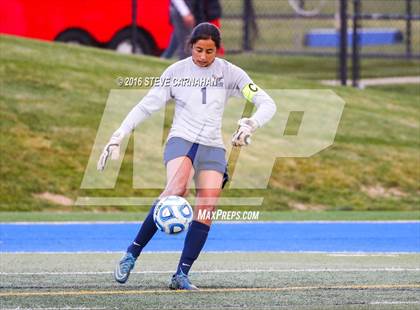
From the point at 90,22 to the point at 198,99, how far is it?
14.8 metres

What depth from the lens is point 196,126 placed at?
10.0 metres

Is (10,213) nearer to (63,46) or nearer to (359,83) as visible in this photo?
(63,46)

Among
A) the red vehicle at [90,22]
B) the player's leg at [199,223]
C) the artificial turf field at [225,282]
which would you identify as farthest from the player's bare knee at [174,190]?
the red vehicle at [90,22]

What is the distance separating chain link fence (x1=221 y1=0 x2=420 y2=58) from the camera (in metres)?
26.7

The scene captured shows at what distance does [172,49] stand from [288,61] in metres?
6.90

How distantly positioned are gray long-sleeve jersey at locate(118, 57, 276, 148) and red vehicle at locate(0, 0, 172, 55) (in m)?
13.3

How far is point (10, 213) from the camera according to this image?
17.0 metres

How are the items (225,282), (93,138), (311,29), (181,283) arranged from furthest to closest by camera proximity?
(311,29) < (93,138) < (225,282) < (181,283)

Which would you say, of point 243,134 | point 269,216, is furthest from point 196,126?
point 269,216

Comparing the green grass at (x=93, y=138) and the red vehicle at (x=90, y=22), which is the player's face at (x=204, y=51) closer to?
the green grass at (x=93, y=138)

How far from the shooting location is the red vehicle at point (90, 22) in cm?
2375

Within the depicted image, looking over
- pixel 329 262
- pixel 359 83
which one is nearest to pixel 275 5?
pixel 359 83

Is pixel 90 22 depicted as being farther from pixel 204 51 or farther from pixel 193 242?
pixel 193 242

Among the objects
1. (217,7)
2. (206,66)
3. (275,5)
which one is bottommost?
(275,5)
